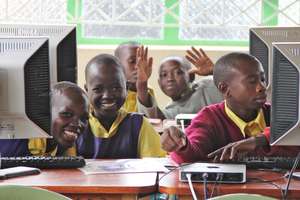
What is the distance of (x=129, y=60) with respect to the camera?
385 cm

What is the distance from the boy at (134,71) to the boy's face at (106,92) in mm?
617

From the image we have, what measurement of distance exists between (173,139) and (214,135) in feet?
0.72

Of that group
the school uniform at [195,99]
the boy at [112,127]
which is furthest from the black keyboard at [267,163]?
the school uniform at [195,99]

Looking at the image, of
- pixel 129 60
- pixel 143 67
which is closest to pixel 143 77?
→ pixel 143 67

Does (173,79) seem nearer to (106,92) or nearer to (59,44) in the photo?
(106,92)

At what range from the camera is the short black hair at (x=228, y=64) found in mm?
2268

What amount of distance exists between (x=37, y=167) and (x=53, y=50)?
44cm

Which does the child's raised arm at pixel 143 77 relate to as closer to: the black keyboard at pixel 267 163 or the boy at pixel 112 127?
the boy at pixel 112 127

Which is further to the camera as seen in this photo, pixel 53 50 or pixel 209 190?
pixel 53 50

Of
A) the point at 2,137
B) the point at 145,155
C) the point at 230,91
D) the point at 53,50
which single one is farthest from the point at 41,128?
the point at 230,91

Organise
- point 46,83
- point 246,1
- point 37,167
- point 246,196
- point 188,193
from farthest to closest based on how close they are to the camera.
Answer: point 246,1 < point 37,167 < point 46,83 < point 188,193 < point 246,196

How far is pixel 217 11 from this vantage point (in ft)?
15.4

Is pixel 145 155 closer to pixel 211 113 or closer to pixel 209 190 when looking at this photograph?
pixel 211 113

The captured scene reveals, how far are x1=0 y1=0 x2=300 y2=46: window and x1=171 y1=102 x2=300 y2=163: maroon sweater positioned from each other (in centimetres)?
251
